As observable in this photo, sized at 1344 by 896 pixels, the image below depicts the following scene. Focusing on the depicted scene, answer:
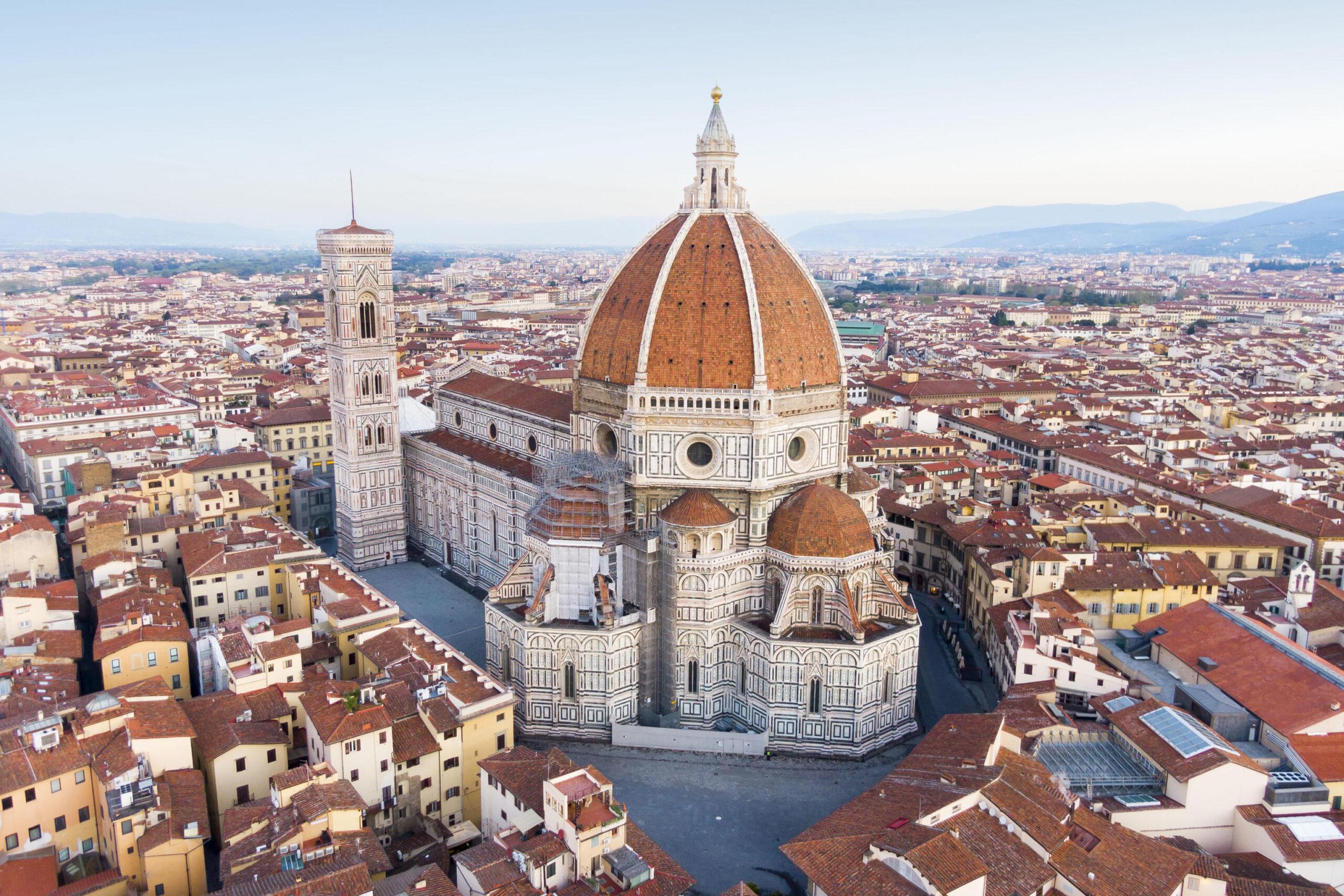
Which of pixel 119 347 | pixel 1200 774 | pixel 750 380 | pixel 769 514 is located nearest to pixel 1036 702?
pixel 1200 774

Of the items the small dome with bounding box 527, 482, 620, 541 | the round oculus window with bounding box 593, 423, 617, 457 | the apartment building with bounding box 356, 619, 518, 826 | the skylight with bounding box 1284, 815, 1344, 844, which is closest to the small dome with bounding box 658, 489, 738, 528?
the small dome with bounding box 527, 482, 620, 541

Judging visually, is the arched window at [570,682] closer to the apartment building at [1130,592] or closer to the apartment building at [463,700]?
the apartment building at [463,700]

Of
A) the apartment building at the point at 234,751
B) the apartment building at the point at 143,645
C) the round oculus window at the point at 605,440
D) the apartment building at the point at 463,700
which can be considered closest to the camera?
the apartment building at the point at 234,751

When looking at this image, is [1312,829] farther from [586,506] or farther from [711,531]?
[586,506]

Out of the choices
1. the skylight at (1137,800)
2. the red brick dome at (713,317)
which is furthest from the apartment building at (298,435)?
the skylight at (1137,800)

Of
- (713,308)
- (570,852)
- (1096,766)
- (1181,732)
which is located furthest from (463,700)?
(1181,732)
